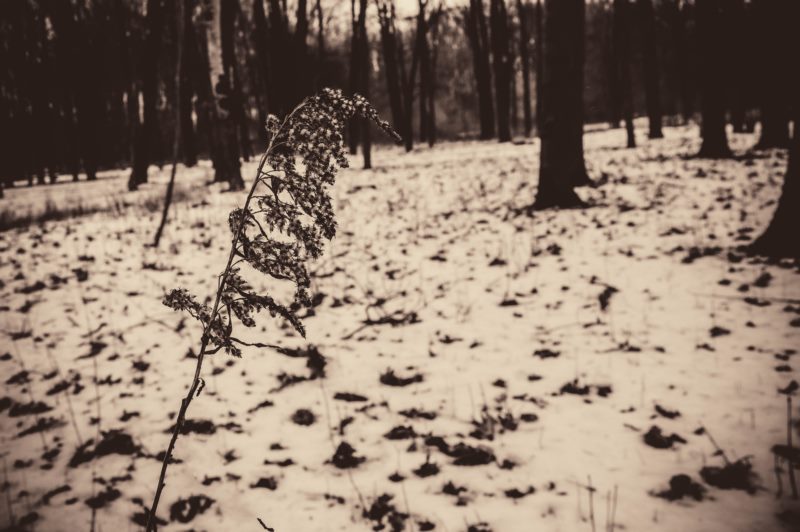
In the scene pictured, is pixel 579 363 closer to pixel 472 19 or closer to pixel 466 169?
pixel 466 169

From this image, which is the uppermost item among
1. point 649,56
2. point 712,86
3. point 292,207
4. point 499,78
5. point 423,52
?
point 423,52

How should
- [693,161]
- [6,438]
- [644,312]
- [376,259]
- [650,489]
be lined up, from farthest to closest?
[693,161] < [376,259] < [644,312] < [6,438] < [650,489]

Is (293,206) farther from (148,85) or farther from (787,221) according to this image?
(148,85)

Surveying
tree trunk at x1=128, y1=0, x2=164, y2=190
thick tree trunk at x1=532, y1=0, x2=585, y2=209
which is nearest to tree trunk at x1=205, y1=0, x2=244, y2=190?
tree trunk at x1=128, y1=0, x2=164, y2=190

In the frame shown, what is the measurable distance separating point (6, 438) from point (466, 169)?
10.9 m

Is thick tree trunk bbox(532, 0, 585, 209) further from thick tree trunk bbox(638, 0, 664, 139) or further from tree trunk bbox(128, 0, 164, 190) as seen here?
thick tree trunk bbox(638, 0, 664, 139)

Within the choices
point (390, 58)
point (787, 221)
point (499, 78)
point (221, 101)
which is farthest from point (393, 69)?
point (787, 221)

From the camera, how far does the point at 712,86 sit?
9.68 m

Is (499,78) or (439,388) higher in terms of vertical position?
(499,78)

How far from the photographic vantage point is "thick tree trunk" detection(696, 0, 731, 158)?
31.5ft

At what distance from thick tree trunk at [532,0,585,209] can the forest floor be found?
115 cm

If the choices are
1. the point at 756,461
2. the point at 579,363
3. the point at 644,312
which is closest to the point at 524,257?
the point at 644,312

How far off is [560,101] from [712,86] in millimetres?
5164

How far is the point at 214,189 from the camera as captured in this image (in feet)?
36.4
